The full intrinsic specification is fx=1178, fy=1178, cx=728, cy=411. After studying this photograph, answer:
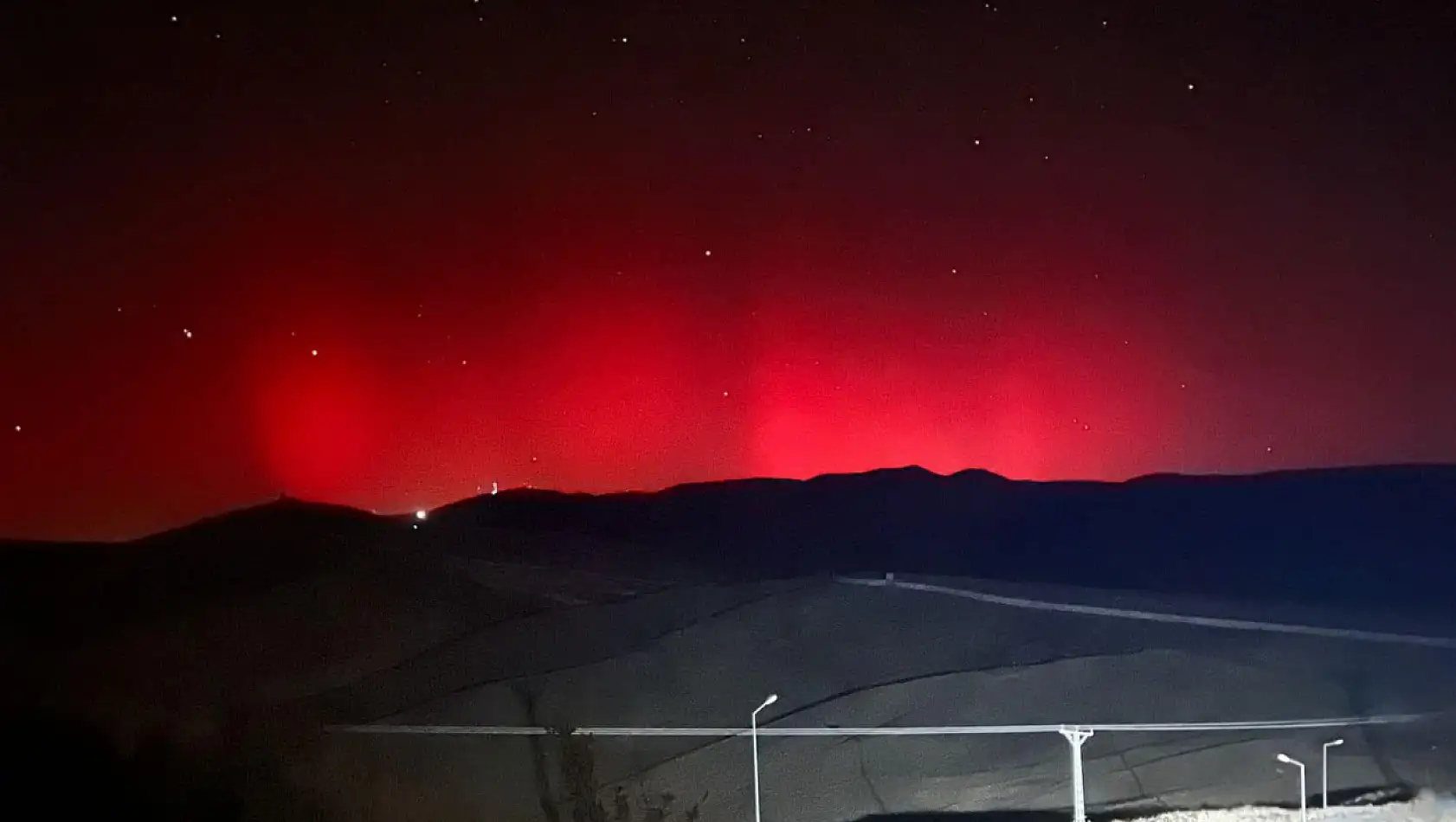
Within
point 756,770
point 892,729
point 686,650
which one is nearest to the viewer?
point 756,770

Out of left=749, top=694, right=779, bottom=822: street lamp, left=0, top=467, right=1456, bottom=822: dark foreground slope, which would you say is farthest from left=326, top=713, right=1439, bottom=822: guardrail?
left=749, top=694, right=779, bottom=822: street lamp

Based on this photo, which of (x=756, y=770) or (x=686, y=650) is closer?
(x=756, y=770)

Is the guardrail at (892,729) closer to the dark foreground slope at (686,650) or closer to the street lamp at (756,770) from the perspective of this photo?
the dark foreground slope at (686,650)

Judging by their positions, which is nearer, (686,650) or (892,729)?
(892,729)

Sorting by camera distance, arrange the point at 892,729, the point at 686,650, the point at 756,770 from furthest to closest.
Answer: the point at 686,650 → the point at 892,729 → the point at 756,770

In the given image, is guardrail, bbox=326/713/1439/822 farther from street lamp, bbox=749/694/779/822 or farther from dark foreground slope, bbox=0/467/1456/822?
street lamp, bbox=749/694/779/822

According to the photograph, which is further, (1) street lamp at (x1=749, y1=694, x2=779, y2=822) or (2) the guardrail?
(2) the guardrail

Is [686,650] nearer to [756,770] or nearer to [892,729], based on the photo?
[892,729]

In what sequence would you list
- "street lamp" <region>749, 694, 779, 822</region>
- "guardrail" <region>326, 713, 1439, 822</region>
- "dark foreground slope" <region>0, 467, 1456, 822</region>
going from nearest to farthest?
"street lamp" <region>749, 694, 779, 822</region>
"dark foreground slope" <region>0, 467, 1456, 822</region>
"guardrail" <region>326, 713, 1439, 822</region>

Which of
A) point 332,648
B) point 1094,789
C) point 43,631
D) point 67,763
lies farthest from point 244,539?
point 1094,789

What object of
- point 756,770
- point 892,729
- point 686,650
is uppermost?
point 686,650

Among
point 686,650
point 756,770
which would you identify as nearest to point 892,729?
point 686,650

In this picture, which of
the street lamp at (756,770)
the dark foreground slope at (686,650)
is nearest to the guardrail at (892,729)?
the dark foreground slope at (686,650)

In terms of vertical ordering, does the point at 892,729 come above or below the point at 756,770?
below
